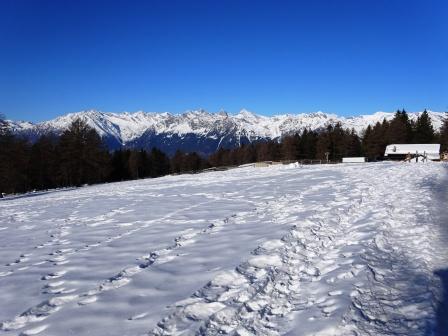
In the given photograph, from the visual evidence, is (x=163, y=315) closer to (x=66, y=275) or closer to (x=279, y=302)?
(x=279, y=302)

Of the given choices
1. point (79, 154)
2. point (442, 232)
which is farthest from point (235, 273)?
point (79, 154)

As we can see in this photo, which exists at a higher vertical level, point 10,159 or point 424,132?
point 424,132

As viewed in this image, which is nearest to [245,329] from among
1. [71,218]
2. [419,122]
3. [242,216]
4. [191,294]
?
[191,294]

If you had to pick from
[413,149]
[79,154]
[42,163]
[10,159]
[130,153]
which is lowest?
[413,149]

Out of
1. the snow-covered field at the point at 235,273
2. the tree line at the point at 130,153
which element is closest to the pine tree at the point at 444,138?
the tree line at the point at 130,153

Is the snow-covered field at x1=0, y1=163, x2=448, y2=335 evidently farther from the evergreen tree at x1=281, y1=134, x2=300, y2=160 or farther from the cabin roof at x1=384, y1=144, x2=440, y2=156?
the evergreen tree at x1=281, y1=134, x2=300, y2=160

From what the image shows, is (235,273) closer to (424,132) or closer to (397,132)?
(397,132)

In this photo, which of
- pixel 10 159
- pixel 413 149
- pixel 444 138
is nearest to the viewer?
pixel 10 159

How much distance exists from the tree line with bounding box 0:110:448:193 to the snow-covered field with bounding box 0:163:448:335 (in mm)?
44626

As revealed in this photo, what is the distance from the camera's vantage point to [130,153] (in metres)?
104

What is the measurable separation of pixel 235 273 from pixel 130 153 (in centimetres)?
10058

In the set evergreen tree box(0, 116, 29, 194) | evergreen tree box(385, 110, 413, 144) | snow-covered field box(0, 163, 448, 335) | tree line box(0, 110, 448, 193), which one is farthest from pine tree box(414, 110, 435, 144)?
snow-covered field box(0, 163, 448, 335)

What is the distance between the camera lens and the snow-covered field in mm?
5016

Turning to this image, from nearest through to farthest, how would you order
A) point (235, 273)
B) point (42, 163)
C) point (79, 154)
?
point (235, 273)
point (79, 154)
point (42, 163)
